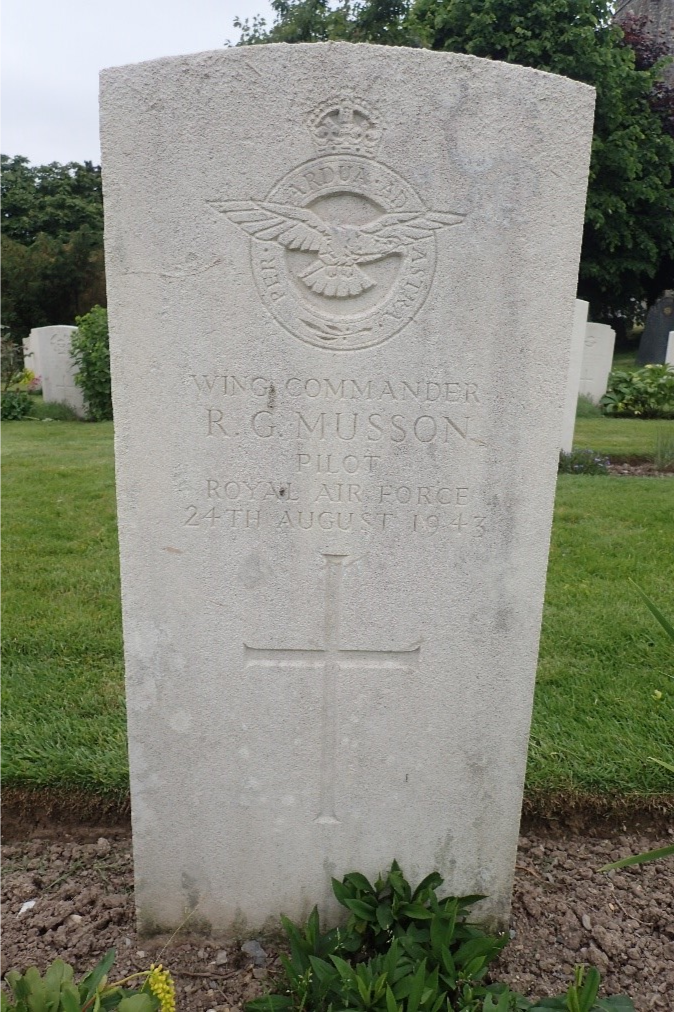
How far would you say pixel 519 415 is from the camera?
1.88 meters

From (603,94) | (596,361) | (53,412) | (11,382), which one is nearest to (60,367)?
(53,412)

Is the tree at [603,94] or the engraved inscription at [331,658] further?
the tree at [603,94]

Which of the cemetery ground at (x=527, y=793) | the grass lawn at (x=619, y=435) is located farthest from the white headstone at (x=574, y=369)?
the cemetery ground at (x=527, y=793)

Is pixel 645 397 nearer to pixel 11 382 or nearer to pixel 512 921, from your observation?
pixel 11 382

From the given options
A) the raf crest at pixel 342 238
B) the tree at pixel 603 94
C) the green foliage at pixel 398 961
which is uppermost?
the tree at pixel 603 94

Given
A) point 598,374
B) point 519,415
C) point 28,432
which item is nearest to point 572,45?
point 598,374

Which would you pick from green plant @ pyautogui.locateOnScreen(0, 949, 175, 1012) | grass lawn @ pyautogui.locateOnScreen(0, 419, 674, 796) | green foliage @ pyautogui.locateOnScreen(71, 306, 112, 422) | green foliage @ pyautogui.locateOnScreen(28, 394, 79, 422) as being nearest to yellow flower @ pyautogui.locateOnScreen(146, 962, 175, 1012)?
green plant @ pyautogui.locateOnScreen(0, 949, 175, 1012)

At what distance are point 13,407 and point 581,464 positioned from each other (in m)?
9.34

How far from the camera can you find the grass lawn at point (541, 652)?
8.98 feet

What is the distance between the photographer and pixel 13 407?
1248 centimetres

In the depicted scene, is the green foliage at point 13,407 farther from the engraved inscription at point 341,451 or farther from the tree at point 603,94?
the tree at point 603,94

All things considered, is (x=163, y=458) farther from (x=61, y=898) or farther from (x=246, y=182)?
(x=61, y=898)

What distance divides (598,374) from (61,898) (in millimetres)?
12430

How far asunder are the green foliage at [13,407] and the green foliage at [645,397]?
32.5ft
